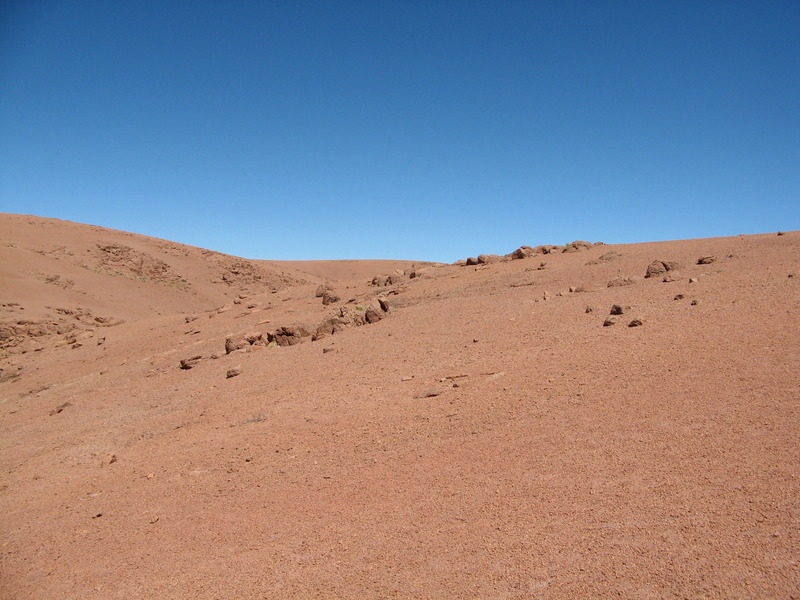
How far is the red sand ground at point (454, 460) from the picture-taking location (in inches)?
156

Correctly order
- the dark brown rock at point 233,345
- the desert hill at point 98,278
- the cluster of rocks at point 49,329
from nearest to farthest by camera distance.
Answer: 1. the dark brown rock at point 233,345
2. the cluster of rocks at point 49,329
3. the desert hill at point 98,278

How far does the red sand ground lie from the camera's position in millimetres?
3963

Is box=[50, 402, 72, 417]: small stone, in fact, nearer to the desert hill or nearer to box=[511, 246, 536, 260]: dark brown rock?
the desert hill

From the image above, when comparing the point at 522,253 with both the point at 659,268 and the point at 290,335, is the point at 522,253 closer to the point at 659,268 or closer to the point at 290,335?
the point at 659,268

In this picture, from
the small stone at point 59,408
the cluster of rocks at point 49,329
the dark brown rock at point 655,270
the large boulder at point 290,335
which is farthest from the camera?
the cluster of rocks at point 49,329

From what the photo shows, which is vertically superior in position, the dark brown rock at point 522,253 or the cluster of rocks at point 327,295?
the dark brown rock at point 522,253

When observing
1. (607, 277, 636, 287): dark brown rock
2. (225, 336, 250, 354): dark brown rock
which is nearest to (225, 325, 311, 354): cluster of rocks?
(225, 336, 250, 354): dark brown rock

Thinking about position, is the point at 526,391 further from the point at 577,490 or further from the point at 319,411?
the point at 319,411

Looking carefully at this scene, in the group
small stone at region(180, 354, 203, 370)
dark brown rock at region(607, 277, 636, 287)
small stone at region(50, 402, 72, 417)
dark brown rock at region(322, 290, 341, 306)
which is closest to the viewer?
small stone at region(50, 402, 72, 417)

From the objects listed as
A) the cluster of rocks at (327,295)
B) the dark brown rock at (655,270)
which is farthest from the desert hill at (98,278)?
the dark brown rock at (655,270)

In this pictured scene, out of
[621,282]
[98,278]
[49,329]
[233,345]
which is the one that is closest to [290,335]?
[233,345]

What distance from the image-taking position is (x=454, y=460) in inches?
219

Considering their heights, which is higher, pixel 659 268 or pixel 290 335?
pixel 659 268

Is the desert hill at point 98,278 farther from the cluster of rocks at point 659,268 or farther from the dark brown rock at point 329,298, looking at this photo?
the cluster of rocks at point 659,268
